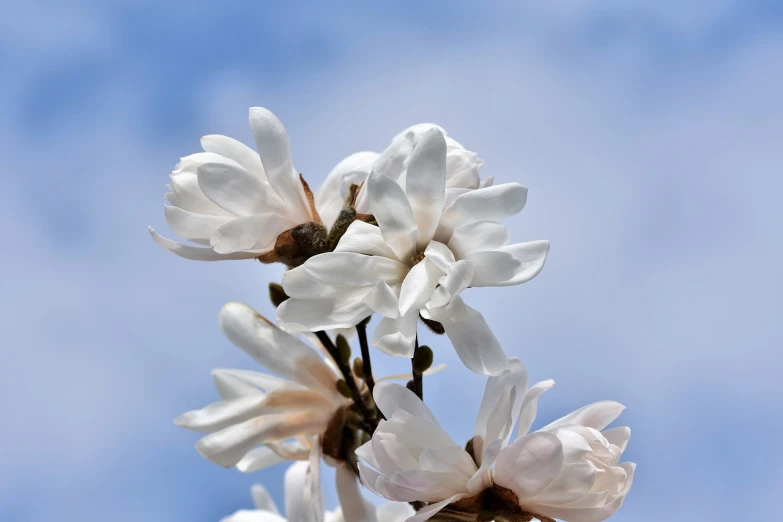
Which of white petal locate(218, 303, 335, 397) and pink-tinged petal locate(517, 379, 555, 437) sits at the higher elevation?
white petal locate(218, 303, 335, 397)

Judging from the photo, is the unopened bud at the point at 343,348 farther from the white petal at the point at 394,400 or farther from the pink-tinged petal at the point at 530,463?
the pink-tinged petal at the point at 530,463

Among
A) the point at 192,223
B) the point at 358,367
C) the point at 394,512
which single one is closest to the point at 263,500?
the point at 394,512

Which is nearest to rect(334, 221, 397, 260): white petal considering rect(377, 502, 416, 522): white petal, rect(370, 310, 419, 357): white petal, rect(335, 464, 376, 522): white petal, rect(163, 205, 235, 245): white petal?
rect(370, 310, 419, 357): white petal

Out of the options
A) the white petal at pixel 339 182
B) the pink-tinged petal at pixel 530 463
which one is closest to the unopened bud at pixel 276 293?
the white petal at pixel 339 182

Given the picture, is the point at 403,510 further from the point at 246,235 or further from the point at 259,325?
the point at 246,235

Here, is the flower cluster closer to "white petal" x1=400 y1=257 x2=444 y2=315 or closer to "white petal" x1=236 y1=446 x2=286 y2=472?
"white petal" x1=400 y1=257 x2=444 y2=315

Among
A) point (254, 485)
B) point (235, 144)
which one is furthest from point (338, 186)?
point (254, 485)
